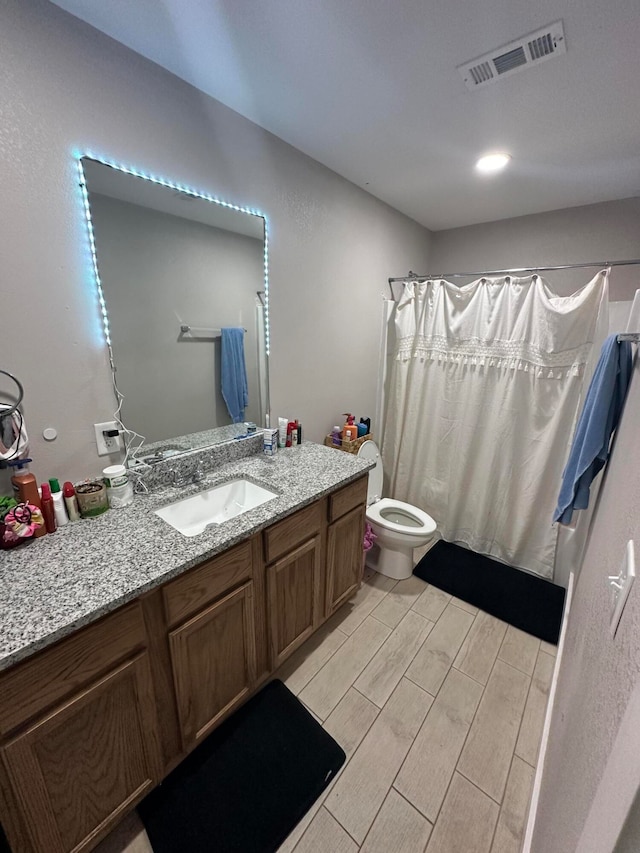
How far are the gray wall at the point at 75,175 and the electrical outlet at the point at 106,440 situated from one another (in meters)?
0.03

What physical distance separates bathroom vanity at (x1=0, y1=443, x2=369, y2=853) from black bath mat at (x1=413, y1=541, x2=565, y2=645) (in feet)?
3.78

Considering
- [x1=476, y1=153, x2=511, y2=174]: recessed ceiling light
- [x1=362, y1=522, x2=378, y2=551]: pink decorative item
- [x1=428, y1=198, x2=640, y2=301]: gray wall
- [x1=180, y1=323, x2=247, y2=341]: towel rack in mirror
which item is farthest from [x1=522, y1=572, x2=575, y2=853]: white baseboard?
[x1=476, y1=153, x2=511, y2=174]: recessed ceiling light

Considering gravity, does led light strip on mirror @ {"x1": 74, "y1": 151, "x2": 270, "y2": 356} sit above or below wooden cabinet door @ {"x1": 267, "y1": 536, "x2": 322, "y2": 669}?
above

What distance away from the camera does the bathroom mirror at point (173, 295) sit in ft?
4.10

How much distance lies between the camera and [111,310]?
1.27 meters

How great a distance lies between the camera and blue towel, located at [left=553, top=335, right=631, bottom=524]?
4.62ft

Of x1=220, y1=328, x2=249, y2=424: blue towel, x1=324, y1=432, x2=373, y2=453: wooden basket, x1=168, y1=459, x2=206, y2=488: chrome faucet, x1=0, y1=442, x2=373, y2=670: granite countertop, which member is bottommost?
x1=324, y1=432, x2=373, y2=453: wooden basket

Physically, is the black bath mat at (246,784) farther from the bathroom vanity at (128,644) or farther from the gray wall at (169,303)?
the gray wall at (169,303)

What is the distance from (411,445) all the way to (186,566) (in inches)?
80.3

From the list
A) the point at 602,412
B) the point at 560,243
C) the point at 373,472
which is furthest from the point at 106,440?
the point at 560,243

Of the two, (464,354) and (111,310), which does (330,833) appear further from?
(464,354)

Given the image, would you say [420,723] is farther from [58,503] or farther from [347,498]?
[58,503]

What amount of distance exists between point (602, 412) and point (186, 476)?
178cm

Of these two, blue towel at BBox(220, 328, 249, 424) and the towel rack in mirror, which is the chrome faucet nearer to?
blue towel at BBox(220, 328, 249, 424)
